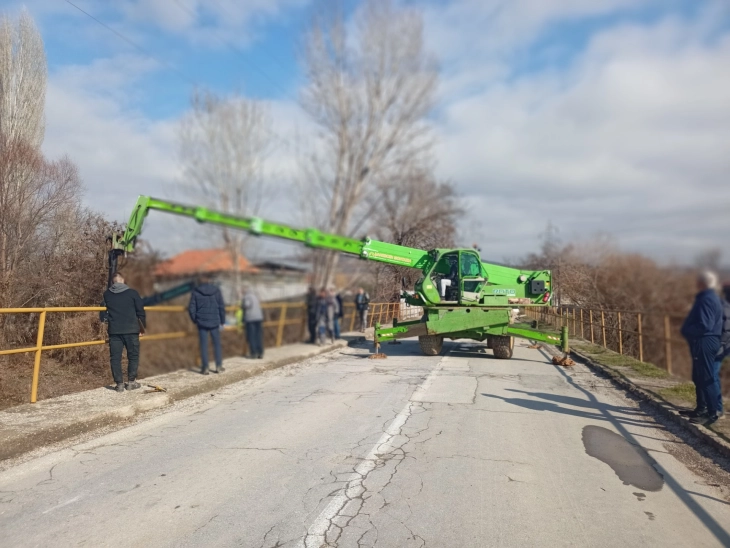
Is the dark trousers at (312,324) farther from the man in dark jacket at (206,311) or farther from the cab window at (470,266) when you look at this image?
the man in dark jacket at (206,311)

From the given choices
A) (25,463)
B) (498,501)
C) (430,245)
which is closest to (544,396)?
(498,501)

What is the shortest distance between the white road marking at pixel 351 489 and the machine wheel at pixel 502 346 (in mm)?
6634

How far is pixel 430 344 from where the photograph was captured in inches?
607

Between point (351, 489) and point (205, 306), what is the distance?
6.88 meters

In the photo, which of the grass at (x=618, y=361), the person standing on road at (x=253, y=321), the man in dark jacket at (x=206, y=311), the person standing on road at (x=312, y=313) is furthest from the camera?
the person standing on road at (x=312, y=313)

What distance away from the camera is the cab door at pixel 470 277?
1410 cm

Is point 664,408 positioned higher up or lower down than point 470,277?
lower down

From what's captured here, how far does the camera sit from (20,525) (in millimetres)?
4559

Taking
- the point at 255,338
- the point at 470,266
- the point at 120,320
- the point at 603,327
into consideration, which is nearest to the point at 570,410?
the point at 603,327

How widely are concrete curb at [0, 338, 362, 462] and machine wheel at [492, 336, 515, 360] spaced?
664 cm

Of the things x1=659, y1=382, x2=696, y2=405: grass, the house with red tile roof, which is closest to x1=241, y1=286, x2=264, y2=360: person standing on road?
the house with red tile roof

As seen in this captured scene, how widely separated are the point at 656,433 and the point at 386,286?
29.9 feet

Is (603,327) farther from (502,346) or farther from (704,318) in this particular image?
(704,318)

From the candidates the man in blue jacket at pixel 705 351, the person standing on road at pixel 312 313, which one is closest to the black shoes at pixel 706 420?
the man in blue jacket at pixel 705 351
